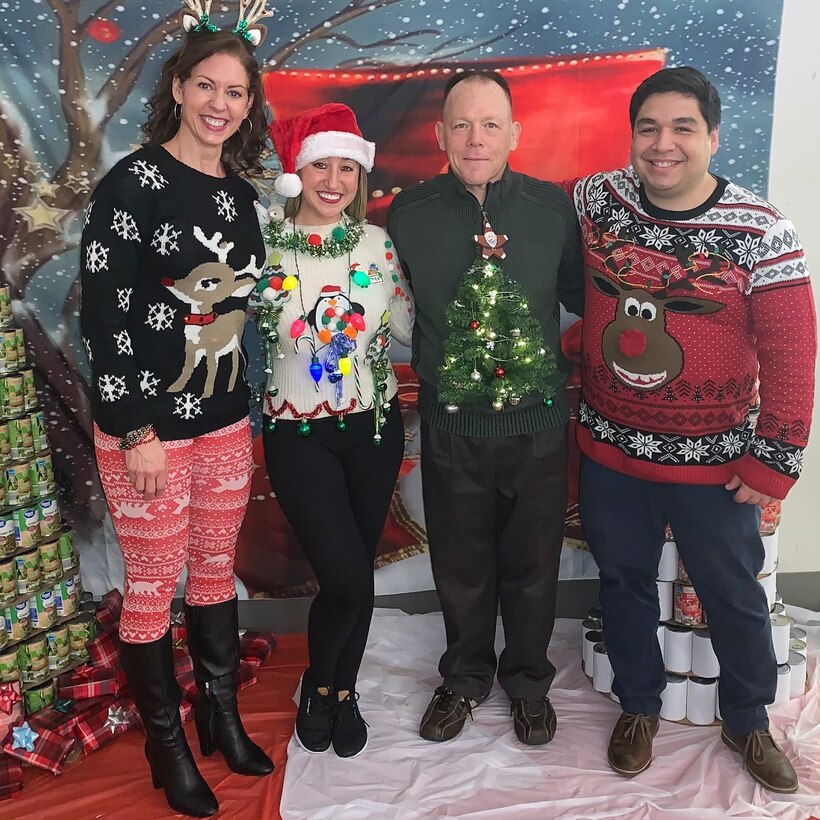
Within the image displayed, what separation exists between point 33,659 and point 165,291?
121cm

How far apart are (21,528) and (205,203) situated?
1.11 meters

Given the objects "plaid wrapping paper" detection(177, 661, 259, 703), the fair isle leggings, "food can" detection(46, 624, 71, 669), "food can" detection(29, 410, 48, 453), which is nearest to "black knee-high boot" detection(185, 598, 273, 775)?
the fair isle leggings

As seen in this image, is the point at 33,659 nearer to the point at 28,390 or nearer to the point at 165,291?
the point at 28,390

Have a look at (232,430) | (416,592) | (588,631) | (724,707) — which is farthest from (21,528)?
(724,707)

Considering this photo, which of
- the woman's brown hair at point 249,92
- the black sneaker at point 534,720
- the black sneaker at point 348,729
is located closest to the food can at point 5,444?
the woman's brown hair at point 249,92

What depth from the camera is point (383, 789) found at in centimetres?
191

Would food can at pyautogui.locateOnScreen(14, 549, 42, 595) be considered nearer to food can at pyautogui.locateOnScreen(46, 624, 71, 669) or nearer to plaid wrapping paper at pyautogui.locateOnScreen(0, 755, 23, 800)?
food can at pyautogui.locateOnScreen(46, 624, 71, 669)

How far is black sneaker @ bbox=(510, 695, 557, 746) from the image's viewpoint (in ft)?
6.73

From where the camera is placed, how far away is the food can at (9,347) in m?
2.05

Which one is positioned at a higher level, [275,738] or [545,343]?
[545,343]

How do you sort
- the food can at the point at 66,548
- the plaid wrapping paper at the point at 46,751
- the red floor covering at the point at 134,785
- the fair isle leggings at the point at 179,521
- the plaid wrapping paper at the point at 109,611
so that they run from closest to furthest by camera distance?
the fair isle leggings at the point at 179,521, the red floor covering at the point at 134,785, the plaid wrapping paper at the point at 46,751, the food can at the point at 66,548, the plaid wrapping paper at the point at 109,611

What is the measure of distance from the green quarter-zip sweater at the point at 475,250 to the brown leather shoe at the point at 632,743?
82 centimetres

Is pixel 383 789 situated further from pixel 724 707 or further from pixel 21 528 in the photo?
pixel 21 528

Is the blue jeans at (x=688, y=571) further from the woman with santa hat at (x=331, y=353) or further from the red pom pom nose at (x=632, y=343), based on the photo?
the woman with santa hat at (x=331, y=353)
